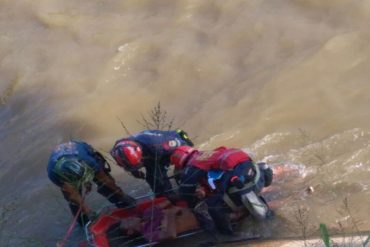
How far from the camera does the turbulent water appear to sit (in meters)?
6.53

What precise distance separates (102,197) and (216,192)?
175 cm

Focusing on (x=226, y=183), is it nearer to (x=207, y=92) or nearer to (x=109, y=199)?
(x=109, y=199)

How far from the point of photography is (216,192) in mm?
5773

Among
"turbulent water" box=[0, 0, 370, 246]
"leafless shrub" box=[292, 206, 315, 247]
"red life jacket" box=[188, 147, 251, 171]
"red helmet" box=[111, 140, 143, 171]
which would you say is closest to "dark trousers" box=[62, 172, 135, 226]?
"turbulent water" box=[0, 0, 370, 246]

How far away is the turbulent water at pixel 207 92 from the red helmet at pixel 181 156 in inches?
30.4

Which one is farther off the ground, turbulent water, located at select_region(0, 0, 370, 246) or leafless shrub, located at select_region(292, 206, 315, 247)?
turbulent water, located at select_region(0, 0, 370, 246)

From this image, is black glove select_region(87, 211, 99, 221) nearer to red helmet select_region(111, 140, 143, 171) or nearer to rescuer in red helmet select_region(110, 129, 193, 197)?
rescuer in red helmet select_region(110, 129, 193, 197)

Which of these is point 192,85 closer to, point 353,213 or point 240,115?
point 240,115

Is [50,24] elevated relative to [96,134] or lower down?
elevated

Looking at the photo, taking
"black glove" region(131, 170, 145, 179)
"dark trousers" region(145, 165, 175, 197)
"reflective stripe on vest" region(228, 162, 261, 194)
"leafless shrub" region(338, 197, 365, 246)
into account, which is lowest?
"leafless shrub" region(338, 197, 365, 246)

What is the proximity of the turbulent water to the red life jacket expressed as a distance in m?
0.61

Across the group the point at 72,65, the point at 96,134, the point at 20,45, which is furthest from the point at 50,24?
the point at 96,134

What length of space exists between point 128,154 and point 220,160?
31.9 inches

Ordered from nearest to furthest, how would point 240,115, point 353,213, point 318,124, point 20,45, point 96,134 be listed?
1. point 353,213
2. point 318,124
3. point 240,115
4. point 96,134
5. point 20,45
